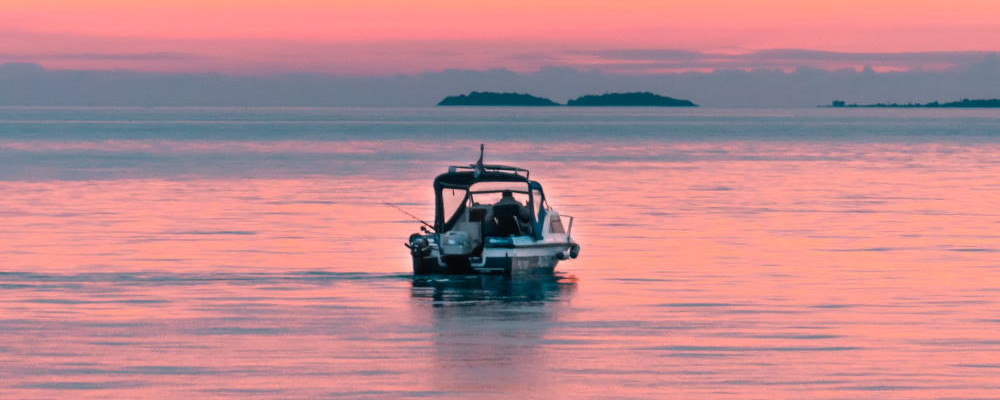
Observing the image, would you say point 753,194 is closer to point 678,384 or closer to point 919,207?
→ point 919,207

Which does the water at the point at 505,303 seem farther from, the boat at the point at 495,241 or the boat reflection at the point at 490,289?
the boat at the point at 495,241

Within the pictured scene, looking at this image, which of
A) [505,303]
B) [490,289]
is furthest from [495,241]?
[505,303]

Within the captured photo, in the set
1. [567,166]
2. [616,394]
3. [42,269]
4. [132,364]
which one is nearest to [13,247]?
[42,269]

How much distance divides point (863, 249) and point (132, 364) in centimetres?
2260

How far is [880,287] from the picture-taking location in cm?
3012

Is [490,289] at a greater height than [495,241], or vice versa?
[495,241]

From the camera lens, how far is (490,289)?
30.3 m

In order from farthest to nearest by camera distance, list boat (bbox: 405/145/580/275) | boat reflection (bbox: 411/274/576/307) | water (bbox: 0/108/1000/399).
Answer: boat (bbox: 405/145/580/275), boat reflection (bbox: 411/274/576/307), water (bbox: 0/108/1000/399)

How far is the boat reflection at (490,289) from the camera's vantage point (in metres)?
28.7

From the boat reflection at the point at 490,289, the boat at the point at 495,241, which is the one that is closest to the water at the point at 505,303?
the boat reflection at the point at 490,289

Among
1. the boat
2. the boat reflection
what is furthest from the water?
the boat

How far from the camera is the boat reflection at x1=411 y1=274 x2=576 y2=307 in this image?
28.7 meters

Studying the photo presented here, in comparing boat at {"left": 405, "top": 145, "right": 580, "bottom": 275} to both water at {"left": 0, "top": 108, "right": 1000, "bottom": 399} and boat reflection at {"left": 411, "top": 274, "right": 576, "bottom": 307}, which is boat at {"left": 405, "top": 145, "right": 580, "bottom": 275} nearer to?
boat reflection at {"left": 411, "top": 274, "right": 576, "bottom": 307}

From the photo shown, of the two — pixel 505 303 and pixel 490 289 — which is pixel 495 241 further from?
pixel 505 303
